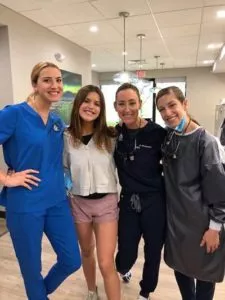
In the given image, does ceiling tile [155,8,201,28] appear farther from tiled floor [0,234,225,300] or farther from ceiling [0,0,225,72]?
tiled floor [0,234,225,300]

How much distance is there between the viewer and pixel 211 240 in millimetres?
1332

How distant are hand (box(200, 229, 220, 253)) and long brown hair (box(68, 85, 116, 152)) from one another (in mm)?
698

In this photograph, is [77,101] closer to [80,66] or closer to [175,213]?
[175,213]

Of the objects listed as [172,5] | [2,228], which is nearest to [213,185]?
[172,5]

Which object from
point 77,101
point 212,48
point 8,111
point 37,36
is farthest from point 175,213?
point 212,48

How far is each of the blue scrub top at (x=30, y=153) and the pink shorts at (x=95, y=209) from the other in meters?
0.16

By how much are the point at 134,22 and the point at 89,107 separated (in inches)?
107

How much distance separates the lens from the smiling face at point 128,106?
159 centimetres

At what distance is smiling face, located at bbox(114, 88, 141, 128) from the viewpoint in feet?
5.23

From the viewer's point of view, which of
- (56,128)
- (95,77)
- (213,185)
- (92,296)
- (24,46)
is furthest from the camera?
(95,77)

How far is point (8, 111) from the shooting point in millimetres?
1367

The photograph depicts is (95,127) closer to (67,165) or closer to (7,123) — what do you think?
(67,165)

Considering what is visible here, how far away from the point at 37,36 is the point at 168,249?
11.1ft

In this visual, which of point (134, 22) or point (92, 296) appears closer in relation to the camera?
point (92, 296)
